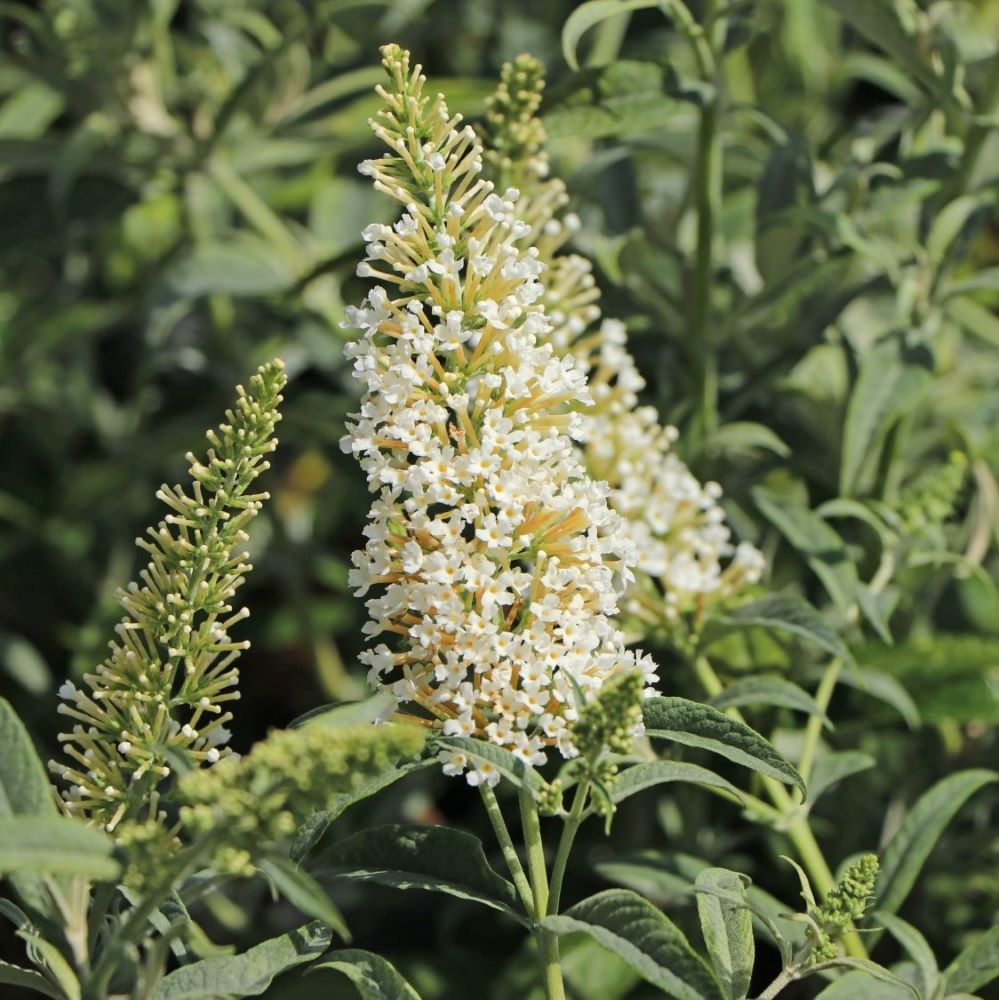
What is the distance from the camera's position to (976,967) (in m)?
1.76

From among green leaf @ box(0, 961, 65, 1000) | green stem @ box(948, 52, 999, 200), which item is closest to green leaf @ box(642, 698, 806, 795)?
green leaf @ box(0, 961, 65, 1000)

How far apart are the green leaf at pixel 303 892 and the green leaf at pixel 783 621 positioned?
0.85m

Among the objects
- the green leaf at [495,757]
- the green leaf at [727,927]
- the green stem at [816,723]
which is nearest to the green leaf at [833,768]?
the green stem at [816,723]

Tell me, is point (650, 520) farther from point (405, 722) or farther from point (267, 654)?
point (267, 654)

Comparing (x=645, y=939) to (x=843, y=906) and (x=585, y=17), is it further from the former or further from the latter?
(x=585, y=17)

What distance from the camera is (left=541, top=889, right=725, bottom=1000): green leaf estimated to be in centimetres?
144

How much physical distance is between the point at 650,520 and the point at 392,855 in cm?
64

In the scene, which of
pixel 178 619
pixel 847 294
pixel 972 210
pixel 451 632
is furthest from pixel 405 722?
pixel 972 210

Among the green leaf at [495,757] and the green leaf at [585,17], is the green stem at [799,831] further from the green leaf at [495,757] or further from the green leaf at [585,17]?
the green leaf at [585,17]

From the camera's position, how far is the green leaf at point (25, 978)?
4.66 feet

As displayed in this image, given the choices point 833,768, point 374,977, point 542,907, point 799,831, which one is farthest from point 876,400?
point 374,977

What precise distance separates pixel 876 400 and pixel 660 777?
97 cm

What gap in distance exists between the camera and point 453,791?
3262 millimetres

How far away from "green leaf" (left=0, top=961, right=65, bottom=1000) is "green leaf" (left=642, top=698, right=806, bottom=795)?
2.39 ft
